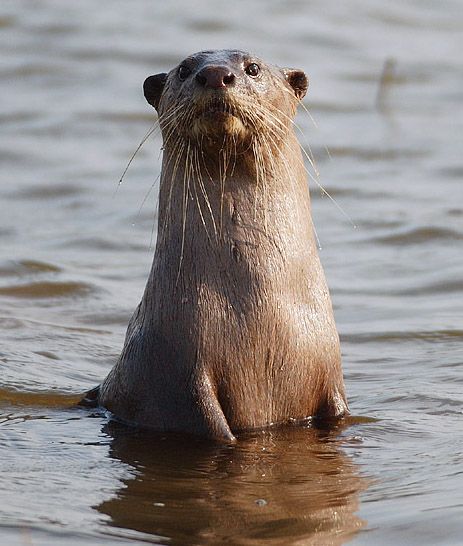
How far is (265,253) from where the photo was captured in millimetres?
6379

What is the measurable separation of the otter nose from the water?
1.47 meters

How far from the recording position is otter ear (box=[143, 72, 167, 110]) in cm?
673

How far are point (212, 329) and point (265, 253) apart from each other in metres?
0.42

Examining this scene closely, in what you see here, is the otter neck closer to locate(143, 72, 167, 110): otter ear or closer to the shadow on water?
locate(143, 72, 167, 110): otter ear

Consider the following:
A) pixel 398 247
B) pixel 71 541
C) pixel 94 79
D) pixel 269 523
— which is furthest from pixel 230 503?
pixel 94 79

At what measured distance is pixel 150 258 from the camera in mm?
10492

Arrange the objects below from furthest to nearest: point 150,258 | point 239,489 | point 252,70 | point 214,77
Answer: point 150,258 → point 252,70 → point 214,77 → point 239,489

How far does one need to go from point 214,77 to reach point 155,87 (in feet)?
3.00

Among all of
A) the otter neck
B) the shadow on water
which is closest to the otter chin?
the otter neck

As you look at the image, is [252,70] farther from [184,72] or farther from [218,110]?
[218,110]

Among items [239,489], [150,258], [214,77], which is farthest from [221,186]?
[150,258]

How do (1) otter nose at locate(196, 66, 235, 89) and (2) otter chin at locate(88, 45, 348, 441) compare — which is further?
(2) otter chin at locate(88, 45, 348, 441)

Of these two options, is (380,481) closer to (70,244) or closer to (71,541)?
(71,541)

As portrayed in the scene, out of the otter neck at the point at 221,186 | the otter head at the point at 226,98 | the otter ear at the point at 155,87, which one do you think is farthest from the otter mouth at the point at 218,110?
the otter ear at the point at 155,87
